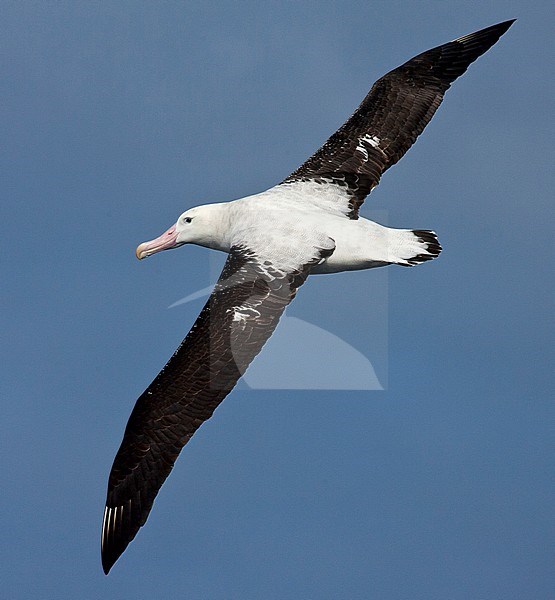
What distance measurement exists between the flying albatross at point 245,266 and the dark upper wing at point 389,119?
0.08 ft

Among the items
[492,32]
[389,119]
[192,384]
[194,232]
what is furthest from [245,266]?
[492,32]

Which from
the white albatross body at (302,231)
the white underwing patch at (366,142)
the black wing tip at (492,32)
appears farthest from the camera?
the black wing tip at (492,32)

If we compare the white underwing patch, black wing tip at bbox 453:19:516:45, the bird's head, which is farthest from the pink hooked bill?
black wing tip at bbox 453:19:516:45

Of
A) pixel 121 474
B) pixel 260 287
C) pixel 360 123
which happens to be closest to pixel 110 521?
pixel 121 474

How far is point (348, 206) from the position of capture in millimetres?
16469

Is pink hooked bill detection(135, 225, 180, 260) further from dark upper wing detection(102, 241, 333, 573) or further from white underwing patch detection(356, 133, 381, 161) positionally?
white underwing patch detection(356, 133, 381, 161)

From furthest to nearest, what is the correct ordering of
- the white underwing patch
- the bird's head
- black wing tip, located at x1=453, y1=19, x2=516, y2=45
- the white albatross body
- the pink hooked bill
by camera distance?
black wing tip, located at x1=453, y1=19, x2=516, y2=45, the white underwing patch, the pink hooked bill, the bird's head, the white albatross body

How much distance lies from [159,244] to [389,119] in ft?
10.9

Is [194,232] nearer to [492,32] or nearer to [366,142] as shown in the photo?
[366,142]

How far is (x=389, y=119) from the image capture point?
17.4m

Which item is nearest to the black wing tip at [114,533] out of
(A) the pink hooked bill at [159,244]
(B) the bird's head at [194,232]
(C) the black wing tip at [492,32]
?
(B) the bird's head at [194,232]

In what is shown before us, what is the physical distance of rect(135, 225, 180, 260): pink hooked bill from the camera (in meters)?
17.0

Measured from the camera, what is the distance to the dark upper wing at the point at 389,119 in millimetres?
16875

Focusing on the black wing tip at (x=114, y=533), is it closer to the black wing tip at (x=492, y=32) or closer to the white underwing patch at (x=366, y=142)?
the white underwing patch at (x=366, y=142)
